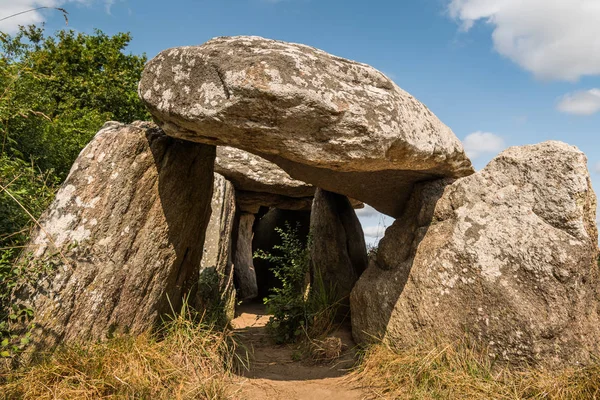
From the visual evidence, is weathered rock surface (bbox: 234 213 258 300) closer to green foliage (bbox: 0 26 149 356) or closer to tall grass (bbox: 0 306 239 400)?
green foliage (bbox: 0 26 149 356)

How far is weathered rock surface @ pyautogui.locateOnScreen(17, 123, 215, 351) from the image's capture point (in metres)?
3.81

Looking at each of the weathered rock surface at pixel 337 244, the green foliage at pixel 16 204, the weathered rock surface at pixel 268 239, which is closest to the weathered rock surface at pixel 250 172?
the weathered rock surface at pixel 337 244

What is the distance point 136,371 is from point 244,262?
653cm

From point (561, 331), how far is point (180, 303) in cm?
360

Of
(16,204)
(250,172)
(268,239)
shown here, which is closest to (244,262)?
(268,239)

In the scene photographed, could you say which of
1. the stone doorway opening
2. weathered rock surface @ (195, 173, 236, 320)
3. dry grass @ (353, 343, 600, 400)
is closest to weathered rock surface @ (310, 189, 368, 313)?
weathered rock surface @ (195, 173, 236, 320)

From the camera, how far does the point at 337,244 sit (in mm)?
6723

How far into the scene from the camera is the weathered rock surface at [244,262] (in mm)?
9828

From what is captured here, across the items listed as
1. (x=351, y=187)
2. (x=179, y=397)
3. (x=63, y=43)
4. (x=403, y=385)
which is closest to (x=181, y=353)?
(x=179, y=397)

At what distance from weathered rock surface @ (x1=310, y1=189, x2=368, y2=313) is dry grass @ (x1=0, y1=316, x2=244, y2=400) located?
91.4 inches

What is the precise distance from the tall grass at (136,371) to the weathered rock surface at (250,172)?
3.77m

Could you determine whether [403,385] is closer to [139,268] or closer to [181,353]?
[181,353]

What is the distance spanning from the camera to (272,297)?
630 centimetres

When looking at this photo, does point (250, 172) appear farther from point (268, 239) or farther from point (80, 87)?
point (80, 87)
